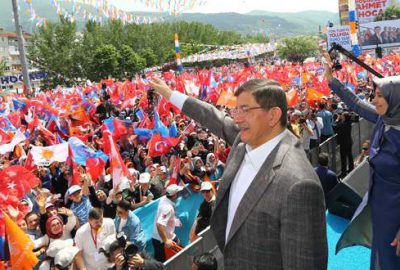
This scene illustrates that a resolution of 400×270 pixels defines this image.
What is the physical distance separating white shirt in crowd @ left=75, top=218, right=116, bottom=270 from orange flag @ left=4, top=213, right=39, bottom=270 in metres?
0.66

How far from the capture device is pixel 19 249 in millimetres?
3820

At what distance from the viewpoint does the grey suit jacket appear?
1.62 meters

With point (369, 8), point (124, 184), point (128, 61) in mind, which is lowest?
point (128, 61)

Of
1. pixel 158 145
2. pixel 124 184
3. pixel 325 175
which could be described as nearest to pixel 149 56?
pixel 158 145

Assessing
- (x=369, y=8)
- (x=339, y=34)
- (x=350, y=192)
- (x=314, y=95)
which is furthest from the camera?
(x=369, y=8)

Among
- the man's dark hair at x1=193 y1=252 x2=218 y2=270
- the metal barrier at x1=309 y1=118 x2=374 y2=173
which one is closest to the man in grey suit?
the man's dark hair at x1=193 y1=252 x2=218 y2=270

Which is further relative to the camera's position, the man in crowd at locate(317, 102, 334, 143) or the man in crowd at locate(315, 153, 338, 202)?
the man in crowd at locate(317, 102, 334, 143)

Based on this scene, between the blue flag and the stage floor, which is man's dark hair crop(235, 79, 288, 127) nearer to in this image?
the stage floor

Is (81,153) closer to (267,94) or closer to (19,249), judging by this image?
(19,249)

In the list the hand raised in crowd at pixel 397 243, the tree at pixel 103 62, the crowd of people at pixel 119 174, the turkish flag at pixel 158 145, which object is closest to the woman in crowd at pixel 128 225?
the crowd of people at pixel 119 174

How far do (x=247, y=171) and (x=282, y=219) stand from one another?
0.30 m

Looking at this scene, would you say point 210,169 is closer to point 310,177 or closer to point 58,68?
point 310,177

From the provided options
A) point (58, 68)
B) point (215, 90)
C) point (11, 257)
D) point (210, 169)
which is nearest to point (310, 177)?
point (11, 257)

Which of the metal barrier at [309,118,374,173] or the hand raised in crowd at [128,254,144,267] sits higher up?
the hand raised in crowd at [128,254,144,267]
